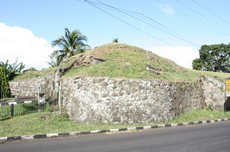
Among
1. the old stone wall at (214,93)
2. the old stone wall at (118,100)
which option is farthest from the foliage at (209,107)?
the old stone wall at (118,100)

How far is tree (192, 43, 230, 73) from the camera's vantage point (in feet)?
134

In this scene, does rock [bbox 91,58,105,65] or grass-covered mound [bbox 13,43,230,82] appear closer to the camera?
grass-covered mound [bbox 13,43,230,82]

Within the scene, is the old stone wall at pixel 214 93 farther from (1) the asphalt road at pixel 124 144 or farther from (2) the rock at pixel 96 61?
(2) the rock at pixel 96 61

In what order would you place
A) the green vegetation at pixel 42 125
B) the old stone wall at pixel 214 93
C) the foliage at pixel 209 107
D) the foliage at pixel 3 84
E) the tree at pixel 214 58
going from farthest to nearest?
the tree at pixel 214 58, the foliage at pixel 3 84, the old stone wall at pixel 214 93, the foliage at pixel 209 107, the green vegetation at pixel 42 125

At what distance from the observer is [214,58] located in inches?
1654

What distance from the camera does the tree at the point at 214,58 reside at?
40844mm

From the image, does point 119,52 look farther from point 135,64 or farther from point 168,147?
point 168,147

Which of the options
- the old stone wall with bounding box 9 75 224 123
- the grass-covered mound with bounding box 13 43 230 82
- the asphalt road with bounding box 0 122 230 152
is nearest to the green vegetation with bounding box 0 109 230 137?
the old stone wall with bounding box 9 75 224 123

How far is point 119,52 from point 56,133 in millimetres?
9479

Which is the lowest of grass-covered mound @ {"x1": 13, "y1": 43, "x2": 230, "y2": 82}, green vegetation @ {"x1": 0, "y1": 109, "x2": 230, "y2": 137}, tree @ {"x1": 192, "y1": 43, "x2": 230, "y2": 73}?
green vegetation @ {"x1": 0, "y1": 109, "x2": 230, "y2": 137}

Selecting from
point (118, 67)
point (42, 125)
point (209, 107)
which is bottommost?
point (209, 107)

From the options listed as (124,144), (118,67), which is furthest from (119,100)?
(124,144)

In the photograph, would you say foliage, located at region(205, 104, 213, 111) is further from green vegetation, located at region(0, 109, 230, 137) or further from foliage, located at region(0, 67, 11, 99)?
foliage, located at region(0, 67, 11, 99)

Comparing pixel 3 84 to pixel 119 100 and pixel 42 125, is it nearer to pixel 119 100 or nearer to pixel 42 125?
pixel 42 125
